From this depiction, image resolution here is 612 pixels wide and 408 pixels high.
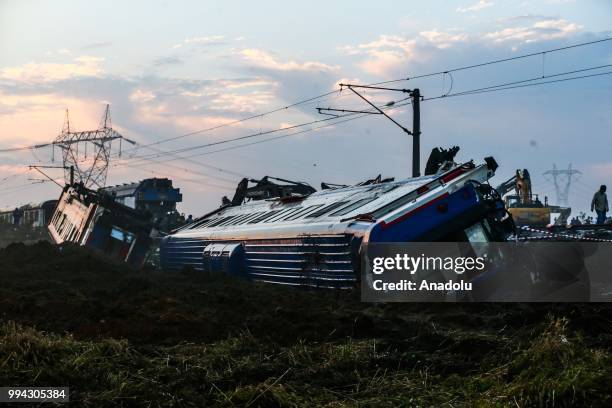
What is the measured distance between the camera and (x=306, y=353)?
8.24 metres

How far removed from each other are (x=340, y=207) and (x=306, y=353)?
8165mm

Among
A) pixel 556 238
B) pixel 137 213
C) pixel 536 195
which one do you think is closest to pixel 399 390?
pixel 556 238

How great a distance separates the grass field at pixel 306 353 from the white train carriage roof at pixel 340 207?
192 centimetres

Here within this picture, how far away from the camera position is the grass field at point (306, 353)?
658cm

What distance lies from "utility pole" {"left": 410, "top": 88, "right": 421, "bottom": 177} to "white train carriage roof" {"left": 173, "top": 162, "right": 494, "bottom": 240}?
8182 millimetres

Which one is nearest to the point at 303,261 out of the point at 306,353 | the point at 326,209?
the point at 326,209

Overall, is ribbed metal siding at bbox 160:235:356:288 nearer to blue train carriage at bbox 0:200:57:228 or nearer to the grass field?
the grass field

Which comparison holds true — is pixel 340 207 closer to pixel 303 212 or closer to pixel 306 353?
pixel 303 212

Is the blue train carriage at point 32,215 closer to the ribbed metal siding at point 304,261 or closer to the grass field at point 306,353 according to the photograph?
the ribbed metal siding at point 304,261

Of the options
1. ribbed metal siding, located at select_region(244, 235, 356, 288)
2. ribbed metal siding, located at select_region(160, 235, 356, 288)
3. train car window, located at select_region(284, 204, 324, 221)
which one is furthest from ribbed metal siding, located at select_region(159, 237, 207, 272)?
train car window, located at select_region(284, 204, 324, 221)

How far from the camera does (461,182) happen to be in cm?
1459

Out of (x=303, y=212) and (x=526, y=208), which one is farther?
(x=526, y=208)

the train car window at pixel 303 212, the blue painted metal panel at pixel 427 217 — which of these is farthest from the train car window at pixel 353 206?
the blue painted metal panel at pixel 427 217

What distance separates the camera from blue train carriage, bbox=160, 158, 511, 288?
13695mm
